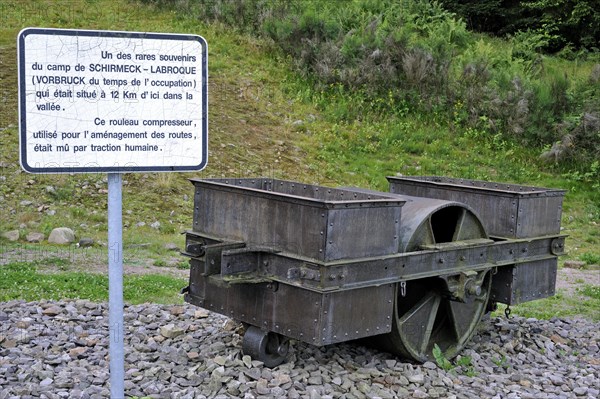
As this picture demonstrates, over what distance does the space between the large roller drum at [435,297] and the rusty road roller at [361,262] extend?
0.04ft

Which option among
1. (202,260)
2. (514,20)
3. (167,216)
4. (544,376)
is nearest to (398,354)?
(544,376)

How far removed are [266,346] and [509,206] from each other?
3.05m

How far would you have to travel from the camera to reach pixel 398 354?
712 cm

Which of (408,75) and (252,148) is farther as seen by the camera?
(408,75)

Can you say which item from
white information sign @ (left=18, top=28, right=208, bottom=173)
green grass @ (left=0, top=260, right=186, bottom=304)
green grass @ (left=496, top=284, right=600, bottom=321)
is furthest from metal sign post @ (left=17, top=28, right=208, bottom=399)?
green grass @ (left=496, top=284, right=600, bottom=321)

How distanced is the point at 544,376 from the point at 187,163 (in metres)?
4.34

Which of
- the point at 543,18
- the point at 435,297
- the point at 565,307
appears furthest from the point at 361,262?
the point at 543,18

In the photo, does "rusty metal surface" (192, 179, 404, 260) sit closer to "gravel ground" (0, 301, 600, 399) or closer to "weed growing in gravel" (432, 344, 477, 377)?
"gravel ground" (0, 301, 600, 399)

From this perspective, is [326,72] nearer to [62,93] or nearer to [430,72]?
[430,72]

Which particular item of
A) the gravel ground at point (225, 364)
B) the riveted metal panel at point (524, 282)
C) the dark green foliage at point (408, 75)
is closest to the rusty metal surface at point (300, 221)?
the gravel ground at point (225, 364)

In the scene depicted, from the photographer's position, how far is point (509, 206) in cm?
804

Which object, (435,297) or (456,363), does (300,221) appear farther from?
(456,363)

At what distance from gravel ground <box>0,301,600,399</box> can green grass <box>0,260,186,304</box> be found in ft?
2.17

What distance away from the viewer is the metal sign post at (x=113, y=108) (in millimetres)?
4137
